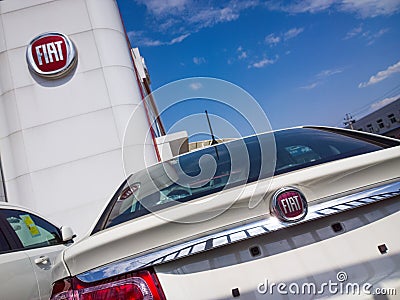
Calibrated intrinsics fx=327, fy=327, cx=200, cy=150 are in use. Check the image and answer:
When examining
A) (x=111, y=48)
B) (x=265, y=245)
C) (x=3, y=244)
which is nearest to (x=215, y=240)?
(x=265, y=245)

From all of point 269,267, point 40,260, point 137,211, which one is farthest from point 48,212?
point 269,267

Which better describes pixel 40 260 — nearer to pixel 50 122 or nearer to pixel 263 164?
pixel 263 164

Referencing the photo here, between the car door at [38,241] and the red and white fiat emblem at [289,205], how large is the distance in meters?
2.62

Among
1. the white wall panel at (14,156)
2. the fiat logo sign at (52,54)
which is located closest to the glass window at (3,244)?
the white wall panel at (14,156)

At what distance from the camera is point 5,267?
263 centimetres

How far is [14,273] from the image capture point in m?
2.70

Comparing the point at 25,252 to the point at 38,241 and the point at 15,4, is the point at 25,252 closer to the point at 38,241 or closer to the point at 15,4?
the point at 38,241

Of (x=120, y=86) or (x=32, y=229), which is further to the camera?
(x=120, y=86)

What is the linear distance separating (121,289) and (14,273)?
2.14 metres

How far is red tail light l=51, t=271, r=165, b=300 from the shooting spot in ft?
3.49

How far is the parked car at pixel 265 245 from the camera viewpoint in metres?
1.09

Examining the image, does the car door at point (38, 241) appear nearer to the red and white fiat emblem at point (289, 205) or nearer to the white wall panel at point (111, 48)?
the red and white fiat emblem at point (289, 205)

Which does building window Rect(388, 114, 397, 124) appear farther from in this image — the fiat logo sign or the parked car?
the parked car

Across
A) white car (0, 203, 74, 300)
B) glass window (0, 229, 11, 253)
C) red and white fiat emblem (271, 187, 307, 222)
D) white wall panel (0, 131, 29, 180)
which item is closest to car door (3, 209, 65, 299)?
white car (0, 203, 74, 300)
